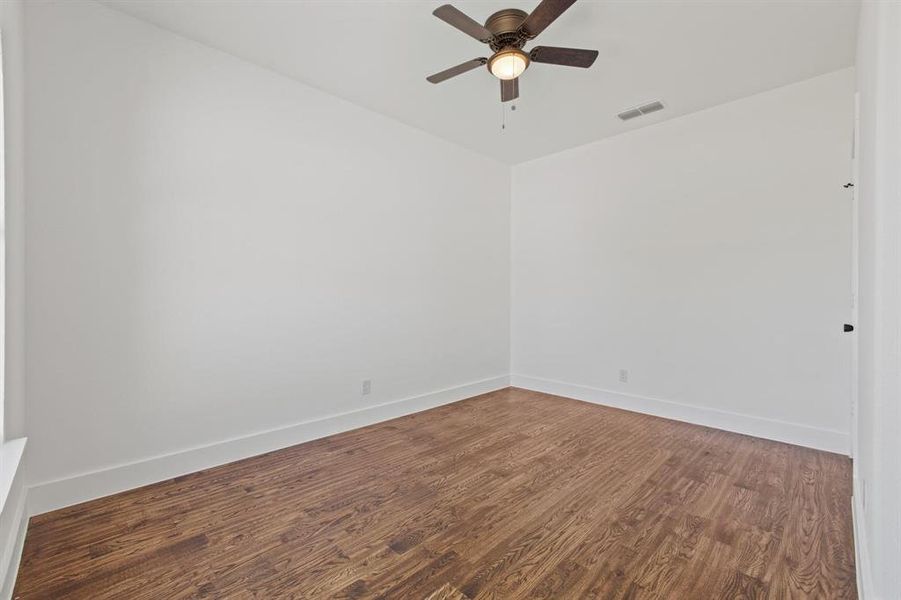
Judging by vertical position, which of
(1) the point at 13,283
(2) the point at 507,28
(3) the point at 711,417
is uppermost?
(2) the point at 507,28

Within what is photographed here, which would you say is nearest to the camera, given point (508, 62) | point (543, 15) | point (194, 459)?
point (543, 15)

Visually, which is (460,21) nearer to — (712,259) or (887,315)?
(887,315)

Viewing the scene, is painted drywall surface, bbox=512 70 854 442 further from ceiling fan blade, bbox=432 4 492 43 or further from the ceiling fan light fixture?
ceiling fan blade, bbox=432 4 492 43

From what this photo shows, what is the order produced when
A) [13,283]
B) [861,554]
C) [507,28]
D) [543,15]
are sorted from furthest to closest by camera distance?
1. [507,28]
2. [543,15]
3. [13,283]
4. [861,554]

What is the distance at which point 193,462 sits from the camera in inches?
104

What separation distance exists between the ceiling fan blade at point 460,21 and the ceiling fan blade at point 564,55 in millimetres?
302

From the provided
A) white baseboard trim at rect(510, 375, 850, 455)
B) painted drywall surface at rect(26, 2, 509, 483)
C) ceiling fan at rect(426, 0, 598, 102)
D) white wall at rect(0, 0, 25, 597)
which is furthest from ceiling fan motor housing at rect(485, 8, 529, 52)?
white baseboard trim at rect(510, 375, 850, 455)

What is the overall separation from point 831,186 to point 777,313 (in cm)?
100

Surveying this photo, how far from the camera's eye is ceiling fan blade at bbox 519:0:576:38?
1.92 m

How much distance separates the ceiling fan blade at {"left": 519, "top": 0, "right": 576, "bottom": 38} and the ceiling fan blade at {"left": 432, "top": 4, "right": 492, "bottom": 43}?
0.68 feet

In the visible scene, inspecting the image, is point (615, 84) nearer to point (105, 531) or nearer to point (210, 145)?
point (210, 145)

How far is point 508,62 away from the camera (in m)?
2.39

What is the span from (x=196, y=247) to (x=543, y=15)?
2488 millimetres

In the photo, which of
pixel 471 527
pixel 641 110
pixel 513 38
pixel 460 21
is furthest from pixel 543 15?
pixel 471 527
